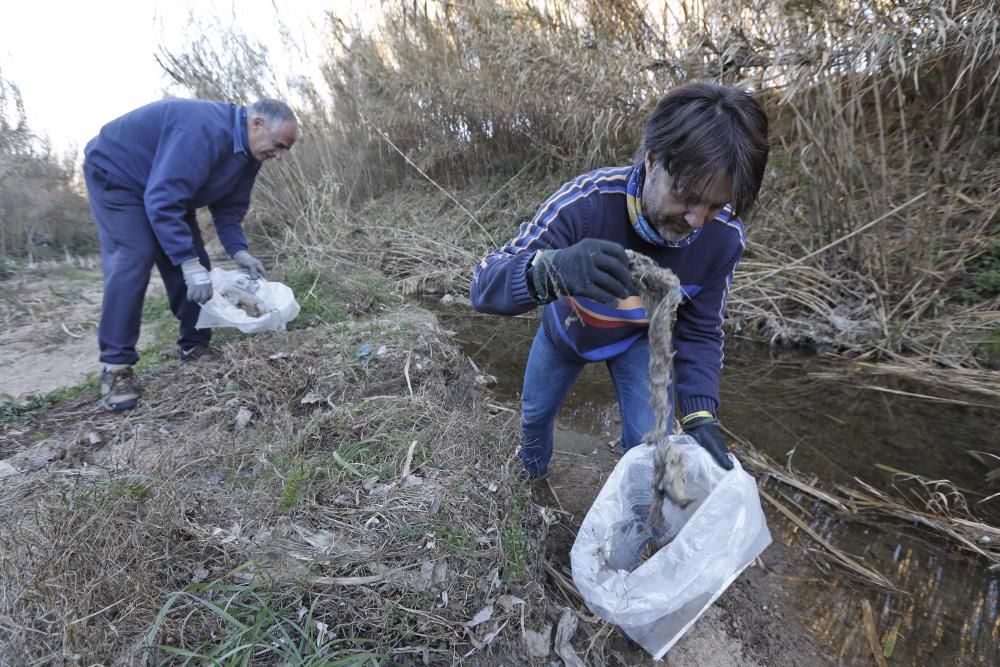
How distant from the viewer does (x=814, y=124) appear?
3.30 meters

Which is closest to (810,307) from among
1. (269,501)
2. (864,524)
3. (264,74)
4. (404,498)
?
(864,524)

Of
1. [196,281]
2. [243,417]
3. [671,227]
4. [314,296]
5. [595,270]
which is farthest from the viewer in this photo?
[314,296]

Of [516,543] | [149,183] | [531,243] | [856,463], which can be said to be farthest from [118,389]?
[856,463]

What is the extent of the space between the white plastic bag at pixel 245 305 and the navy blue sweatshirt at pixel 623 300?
2014 mm

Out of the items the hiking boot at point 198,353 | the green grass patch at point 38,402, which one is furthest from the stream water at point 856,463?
the green grass patch at point 38,402

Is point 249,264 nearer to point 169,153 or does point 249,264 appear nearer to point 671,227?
point 169,153

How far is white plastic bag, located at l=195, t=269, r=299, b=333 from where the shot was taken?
280 cm

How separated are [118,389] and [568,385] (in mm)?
2231

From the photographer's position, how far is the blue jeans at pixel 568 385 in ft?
5.37

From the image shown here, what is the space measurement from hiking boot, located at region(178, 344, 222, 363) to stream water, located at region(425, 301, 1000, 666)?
1683 millimetres

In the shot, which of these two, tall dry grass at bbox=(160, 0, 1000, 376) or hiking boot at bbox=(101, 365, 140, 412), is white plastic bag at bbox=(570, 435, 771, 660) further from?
tall dry grass at bbox=(160, 0, 1000, 376)

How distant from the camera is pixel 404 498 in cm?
156

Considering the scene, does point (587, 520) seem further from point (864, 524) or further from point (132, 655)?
point (864, 524)

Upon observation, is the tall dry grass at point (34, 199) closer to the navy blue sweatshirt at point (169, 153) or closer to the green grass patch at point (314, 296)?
the green grass patch at point (314, 296)
